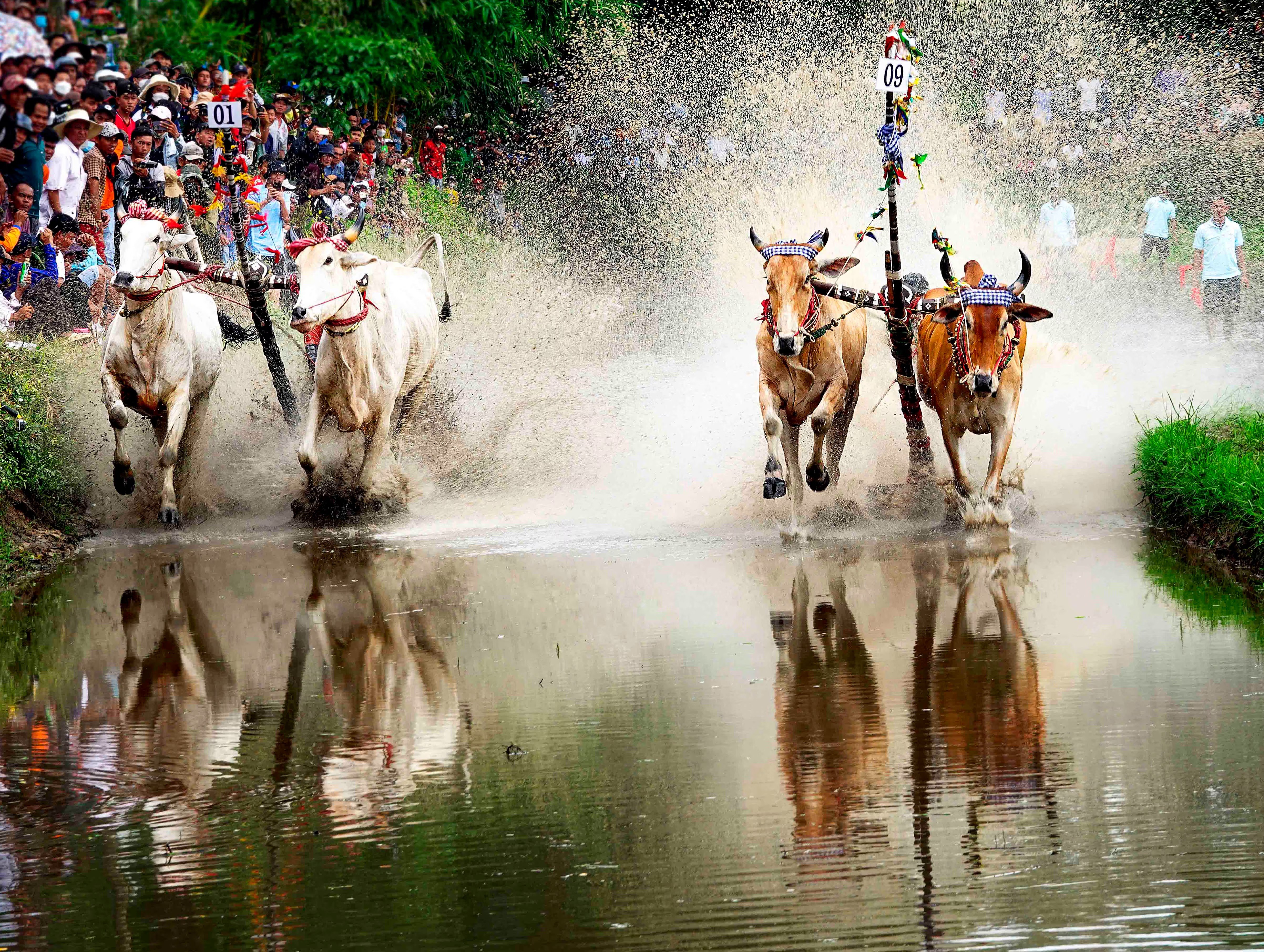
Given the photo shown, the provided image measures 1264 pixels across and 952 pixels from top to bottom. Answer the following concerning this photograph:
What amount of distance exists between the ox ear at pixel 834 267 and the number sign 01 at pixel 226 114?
13.6 feet

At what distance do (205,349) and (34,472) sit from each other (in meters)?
1.75

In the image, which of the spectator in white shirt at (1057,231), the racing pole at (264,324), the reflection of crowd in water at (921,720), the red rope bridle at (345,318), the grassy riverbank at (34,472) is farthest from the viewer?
the spectator in white shirt at (1057,231)

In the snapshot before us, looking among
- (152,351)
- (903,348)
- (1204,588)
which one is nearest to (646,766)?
(1204,588)

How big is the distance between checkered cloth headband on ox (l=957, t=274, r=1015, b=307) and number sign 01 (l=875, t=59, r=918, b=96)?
1.34m

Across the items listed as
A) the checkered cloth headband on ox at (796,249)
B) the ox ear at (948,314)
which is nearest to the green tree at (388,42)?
the checkered cloth headband on ox at (796,249)

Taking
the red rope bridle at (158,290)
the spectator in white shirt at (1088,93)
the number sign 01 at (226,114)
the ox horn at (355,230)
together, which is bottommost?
the red rope bridle at (158,290)

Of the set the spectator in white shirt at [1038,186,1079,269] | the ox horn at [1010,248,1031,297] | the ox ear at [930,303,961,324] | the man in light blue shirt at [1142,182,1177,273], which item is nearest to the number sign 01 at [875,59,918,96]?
the ox horn at [1010,248,1031,297]

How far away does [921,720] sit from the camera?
6473mm

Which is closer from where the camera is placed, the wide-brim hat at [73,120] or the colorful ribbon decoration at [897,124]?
the wide-brim hat at [73,120]

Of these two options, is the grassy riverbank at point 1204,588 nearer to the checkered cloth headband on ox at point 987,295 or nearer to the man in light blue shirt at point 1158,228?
the checkered cloth headband on ox at point 987,295

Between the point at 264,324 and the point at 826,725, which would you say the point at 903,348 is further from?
the point at 826,725

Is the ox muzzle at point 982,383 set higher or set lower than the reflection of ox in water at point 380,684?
higher

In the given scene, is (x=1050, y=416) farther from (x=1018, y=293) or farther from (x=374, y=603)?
(x=374, y=603)

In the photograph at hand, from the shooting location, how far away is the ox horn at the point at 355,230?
12.0m
